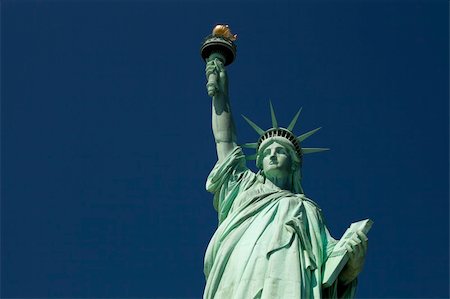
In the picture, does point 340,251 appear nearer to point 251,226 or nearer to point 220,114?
point 251,226

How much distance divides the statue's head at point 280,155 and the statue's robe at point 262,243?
29 centimetres

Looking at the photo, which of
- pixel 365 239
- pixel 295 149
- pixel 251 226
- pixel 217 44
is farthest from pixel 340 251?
pixel 217 44

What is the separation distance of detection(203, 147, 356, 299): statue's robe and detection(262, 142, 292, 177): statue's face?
0.23 metres

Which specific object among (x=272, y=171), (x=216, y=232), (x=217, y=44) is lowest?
(x=216, y=232)

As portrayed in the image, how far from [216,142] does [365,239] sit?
3845 millimetres

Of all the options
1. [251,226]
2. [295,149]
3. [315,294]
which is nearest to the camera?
[315,294]

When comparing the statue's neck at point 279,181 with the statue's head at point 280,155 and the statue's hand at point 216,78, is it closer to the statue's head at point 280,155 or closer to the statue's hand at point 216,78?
the statue's head at point 280,155

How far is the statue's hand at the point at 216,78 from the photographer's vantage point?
20.9 meters

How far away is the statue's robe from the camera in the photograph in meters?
17.8

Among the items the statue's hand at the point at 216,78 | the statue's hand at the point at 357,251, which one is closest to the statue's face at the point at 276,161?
the statue's hand at the point at 216,78

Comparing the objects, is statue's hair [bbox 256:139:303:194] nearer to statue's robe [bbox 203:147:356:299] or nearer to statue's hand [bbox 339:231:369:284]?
statue's robe [bbox 203:147:356:299]

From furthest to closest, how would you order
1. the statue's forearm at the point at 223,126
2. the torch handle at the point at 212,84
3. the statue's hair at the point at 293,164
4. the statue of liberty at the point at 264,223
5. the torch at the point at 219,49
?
the torch at the point at 219,49 < the torch handle at the point at 212,84 < the statue's forearm at the point at 223,126 < the statue's hair at the point at 293,164 < the statue of liberty at the point at 264,223

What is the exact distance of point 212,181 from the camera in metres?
20.1

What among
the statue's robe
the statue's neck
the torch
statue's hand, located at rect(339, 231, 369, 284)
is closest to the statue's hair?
the statue's neck
